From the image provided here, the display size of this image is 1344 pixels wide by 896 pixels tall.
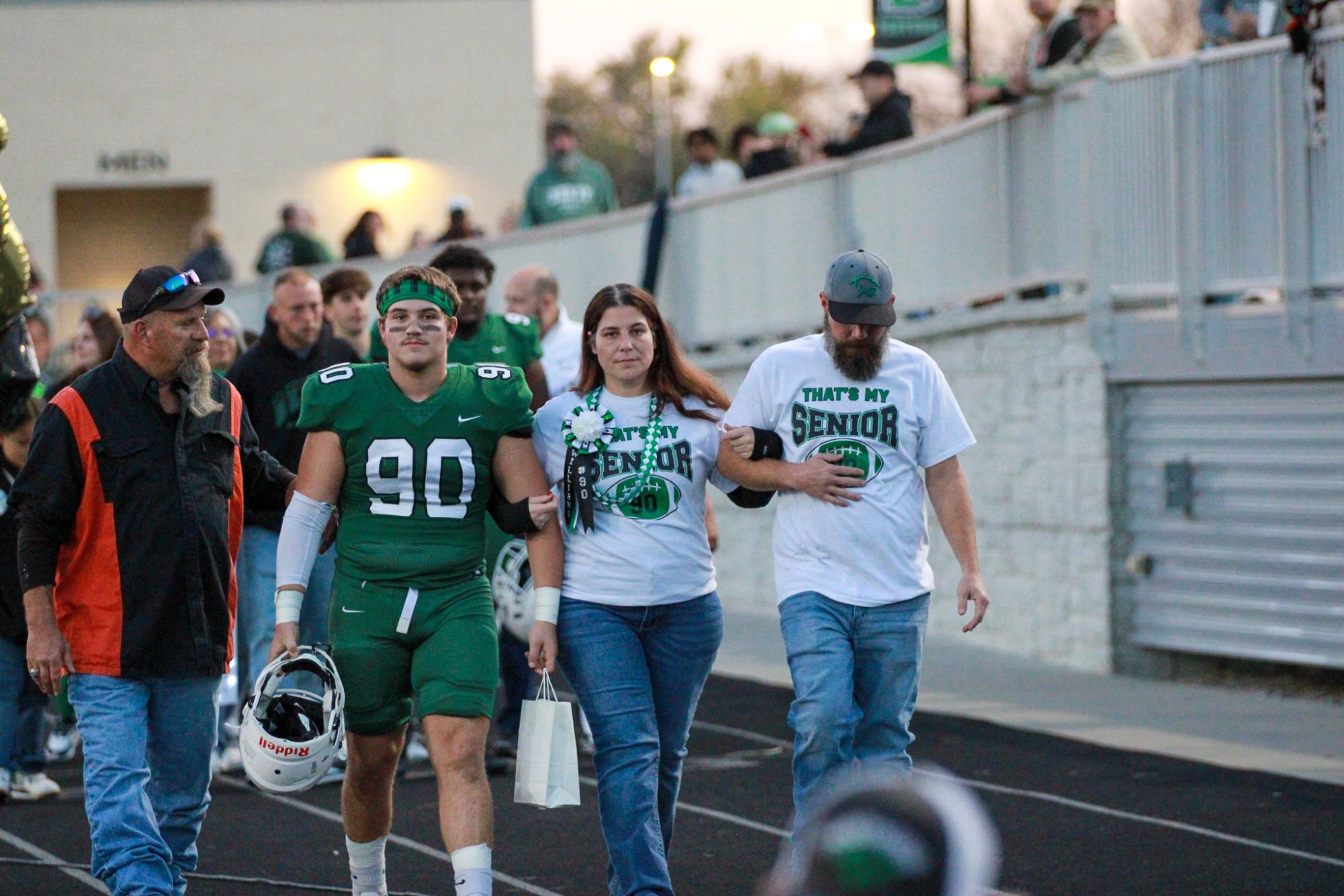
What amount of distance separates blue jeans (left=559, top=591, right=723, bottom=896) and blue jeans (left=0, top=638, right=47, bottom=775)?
329cm

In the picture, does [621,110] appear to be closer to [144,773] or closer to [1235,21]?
[1235,21]

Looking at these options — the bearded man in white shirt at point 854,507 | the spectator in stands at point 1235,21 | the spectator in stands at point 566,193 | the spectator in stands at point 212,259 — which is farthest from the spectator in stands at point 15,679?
the spectator in stands at point 212,259

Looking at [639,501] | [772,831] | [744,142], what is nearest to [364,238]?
[744,142]

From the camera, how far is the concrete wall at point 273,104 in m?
30.9

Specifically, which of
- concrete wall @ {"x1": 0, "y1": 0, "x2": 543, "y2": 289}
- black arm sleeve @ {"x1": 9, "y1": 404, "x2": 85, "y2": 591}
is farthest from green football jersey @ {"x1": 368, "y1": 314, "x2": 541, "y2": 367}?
concrete wall @ {"x1": 0, "y1": 0, "x2": 543, "y2": 289}

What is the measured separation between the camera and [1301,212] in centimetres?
1144

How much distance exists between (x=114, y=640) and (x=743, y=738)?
5279mm

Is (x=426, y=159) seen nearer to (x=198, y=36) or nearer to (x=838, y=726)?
(x=198, y=36)

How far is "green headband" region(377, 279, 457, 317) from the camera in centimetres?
635

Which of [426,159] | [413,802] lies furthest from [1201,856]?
[426,159]

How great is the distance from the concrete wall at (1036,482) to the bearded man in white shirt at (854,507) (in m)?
6.31

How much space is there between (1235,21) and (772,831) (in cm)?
672

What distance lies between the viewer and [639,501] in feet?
21.2

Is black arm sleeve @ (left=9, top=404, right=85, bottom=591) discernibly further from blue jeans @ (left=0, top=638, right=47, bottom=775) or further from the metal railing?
the metal railing
